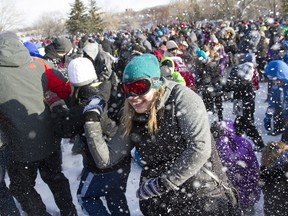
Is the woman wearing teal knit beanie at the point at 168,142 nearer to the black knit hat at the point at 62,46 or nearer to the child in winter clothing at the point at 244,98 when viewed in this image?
the child in winter clothing at the point at 244,98

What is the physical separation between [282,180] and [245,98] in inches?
114

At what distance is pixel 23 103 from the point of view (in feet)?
8.77

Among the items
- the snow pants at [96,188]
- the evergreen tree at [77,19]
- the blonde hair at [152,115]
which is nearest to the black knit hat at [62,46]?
the snow pants at [96,188]

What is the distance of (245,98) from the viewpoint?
5199 mm

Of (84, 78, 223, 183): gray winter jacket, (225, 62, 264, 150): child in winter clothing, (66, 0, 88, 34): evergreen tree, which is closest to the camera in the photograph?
(84, 78, 223, 183): gray winter jacket

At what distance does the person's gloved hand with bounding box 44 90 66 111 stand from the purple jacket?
1370 mm

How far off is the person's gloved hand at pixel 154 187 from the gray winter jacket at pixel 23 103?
117 centimetres

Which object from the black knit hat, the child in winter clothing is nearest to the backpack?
the child in winter clothing

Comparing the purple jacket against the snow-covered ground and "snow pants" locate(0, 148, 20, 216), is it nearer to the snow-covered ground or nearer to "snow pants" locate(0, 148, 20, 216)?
the snow-covered ground

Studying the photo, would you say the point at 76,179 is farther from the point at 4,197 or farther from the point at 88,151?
the point at 88,151

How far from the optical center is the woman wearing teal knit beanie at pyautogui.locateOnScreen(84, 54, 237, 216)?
183cm

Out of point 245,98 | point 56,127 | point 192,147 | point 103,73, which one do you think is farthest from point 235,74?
point 192,147

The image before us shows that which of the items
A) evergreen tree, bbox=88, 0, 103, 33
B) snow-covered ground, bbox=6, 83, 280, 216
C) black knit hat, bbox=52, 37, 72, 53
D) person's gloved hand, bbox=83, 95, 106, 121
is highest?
person's gloved hand, bbox=83, 95, 106, 121

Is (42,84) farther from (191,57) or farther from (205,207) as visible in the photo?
(191,57)
